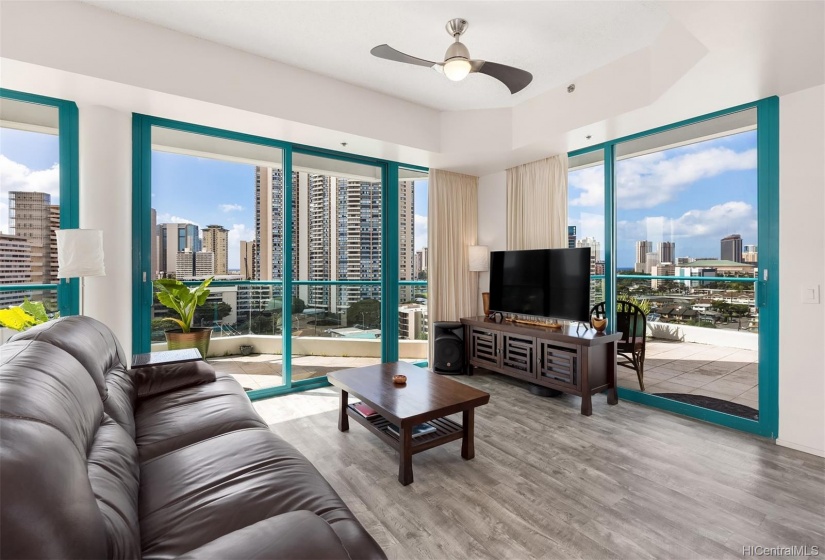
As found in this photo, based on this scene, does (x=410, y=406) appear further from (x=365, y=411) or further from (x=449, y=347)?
(x=449, y=347)

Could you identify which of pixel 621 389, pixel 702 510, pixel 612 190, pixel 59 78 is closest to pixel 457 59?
pixel 612 190

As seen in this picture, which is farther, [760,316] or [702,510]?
[760,316]

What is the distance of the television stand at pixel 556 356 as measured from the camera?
3475 mm

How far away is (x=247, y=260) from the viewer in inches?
159

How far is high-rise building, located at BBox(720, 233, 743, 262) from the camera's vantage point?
3152 mm

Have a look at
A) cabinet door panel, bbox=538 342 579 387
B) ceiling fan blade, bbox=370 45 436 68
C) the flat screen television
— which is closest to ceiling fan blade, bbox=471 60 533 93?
ceiling fan blade, bbox=370 45 436 68

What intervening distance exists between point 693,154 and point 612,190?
71cm

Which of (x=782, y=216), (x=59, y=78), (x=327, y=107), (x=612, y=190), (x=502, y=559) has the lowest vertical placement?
(x=502, y=559)

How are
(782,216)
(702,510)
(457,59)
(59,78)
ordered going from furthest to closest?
(782,216) → (59,78) → (457,59) → (702,510)

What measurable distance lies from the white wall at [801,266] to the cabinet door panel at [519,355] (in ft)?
5.97

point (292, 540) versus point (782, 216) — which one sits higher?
point (782, 216)

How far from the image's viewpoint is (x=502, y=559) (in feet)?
5.60

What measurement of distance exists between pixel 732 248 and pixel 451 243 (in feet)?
9.34

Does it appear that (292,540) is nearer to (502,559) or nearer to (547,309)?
(502,559)
